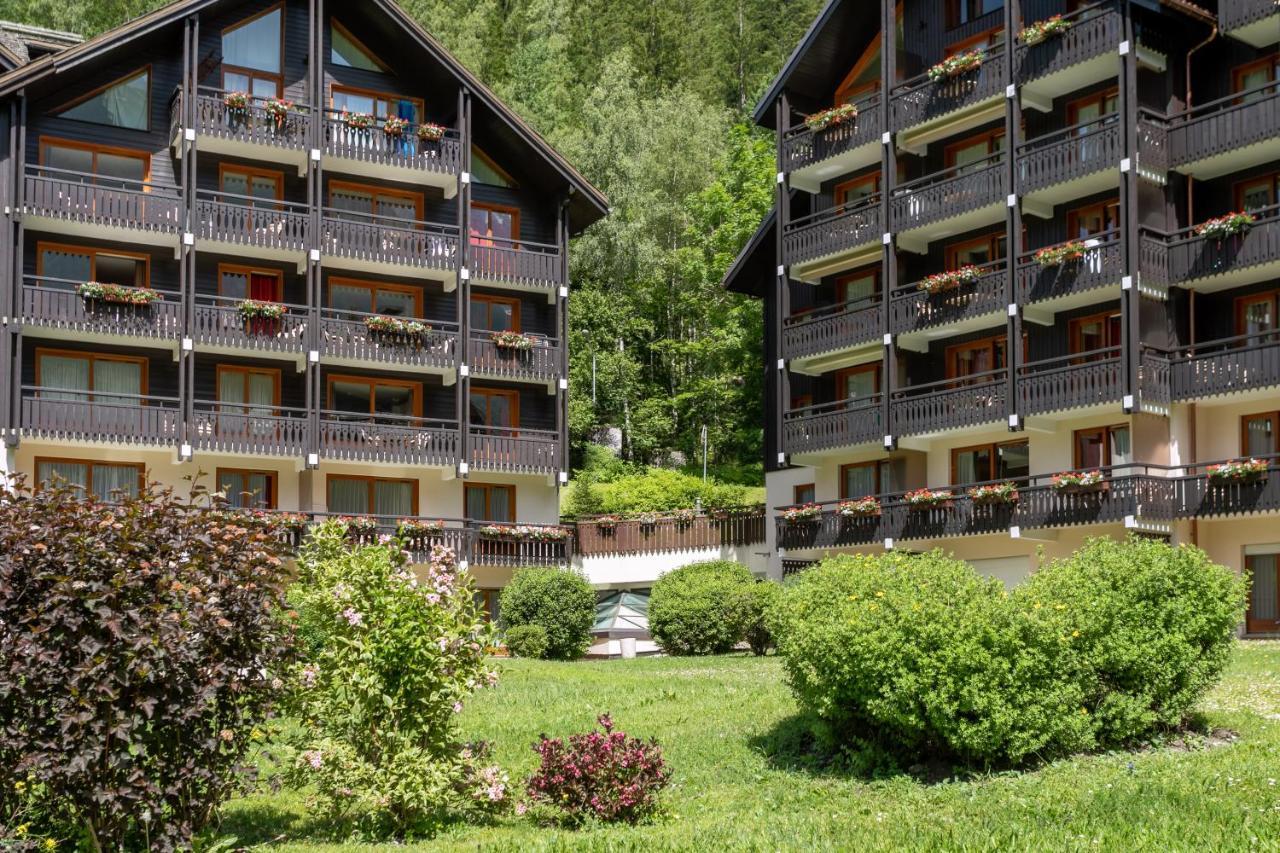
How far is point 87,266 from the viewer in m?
41.8

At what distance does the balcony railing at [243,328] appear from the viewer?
136 ft

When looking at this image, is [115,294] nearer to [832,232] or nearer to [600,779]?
[832,232]

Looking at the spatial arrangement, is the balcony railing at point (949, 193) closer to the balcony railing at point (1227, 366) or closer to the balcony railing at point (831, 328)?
the balcony railing at point (831, 328)

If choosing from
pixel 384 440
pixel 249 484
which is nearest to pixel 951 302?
pixel 384 440

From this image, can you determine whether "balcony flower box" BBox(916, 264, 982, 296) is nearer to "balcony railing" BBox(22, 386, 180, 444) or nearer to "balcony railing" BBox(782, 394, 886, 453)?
"balcony railing" BBox(782, 394, 886, 453)

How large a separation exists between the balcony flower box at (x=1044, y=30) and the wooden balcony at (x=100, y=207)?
828 inches

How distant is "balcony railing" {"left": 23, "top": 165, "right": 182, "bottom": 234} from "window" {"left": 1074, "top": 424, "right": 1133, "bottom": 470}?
22.6 meters

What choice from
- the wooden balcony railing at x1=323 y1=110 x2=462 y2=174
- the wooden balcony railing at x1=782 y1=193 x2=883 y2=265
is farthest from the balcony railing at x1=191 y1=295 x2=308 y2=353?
the wooden balcony railing at x1=782 y1=193 x2=883 y2=265

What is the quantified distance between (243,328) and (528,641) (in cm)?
1106

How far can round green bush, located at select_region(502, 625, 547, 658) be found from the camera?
Result: 3838 centimetres

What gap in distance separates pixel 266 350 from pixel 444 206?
24.2 feet

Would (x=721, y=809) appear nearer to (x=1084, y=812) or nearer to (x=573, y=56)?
(x=1084, y=812)

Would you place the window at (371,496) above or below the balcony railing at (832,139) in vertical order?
below

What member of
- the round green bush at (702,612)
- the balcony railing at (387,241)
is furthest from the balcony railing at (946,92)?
the round green bush at (702,612)
